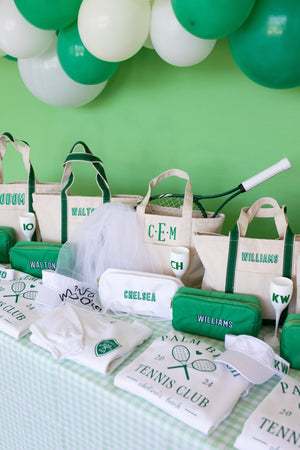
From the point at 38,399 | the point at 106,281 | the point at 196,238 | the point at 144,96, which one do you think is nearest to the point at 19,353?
the point at 38,399

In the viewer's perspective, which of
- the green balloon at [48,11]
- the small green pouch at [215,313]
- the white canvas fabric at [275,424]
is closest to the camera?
the white canvas fabric at [275,424]

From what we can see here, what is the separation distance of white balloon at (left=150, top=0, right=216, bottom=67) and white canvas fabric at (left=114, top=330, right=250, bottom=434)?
82cm

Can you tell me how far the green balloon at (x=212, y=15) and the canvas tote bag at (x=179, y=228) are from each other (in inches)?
17.0

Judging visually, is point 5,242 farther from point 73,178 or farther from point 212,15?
point 212,15

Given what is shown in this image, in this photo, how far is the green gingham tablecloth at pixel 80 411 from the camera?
0.77 m

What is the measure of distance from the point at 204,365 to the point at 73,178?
2.75 ft

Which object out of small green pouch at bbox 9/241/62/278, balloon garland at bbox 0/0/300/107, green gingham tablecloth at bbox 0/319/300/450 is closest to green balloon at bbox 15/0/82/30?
balloon garland at bbox 0/0/300/107

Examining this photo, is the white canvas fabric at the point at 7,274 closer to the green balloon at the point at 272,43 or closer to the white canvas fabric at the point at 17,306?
the white canvas fabric at the point at 17,306

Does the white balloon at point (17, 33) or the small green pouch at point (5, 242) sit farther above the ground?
the white balloon at point (17, 33)

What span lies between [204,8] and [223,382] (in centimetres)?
84

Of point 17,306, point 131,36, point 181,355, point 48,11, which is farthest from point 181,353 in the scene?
point 48,11

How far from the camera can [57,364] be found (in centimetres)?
94

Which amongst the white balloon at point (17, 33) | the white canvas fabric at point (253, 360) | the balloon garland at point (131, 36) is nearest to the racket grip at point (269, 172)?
the balloon garland at point (131, 36)

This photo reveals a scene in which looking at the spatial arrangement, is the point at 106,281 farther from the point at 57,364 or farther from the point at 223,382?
the point at 223,382
